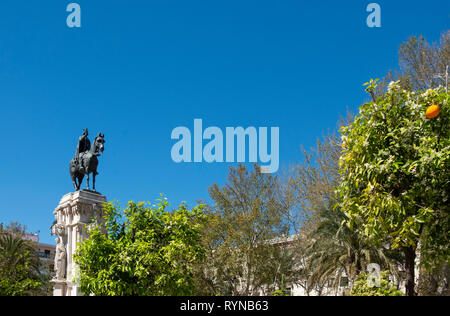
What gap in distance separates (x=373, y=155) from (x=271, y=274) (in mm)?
23713

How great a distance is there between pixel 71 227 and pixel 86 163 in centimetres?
283

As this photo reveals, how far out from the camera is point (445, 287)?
25.1m

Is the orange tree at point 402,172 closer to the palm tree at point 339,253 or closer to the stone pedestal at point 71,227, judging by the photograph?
the palm tree at point 339,253

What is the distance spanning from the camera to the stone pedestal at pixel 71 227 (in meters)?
20.0

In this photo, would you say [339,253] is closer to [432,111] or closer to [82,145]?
[82,145]

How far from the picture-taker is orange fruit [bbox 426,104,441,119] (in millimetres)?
12227

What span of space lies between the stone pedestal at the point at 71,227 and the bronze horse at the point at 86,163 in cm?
91

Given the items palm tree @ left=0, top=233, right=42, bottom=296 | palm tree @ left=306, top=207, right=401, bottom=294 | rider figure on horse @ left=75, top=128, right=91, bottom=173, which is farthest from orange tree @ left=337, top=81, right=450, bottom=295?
palm tree @ left=0, top=233, right=42, bottom=296

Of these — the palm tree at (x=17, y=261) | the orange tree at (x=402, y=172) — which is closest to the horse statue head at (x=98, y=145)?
the orange tree at (x=402, y=172)

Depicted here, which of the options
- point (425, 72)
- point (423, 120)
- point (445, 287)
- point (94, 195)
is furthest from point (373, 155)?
point (425, 72)

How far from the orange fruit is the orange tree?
222mm
